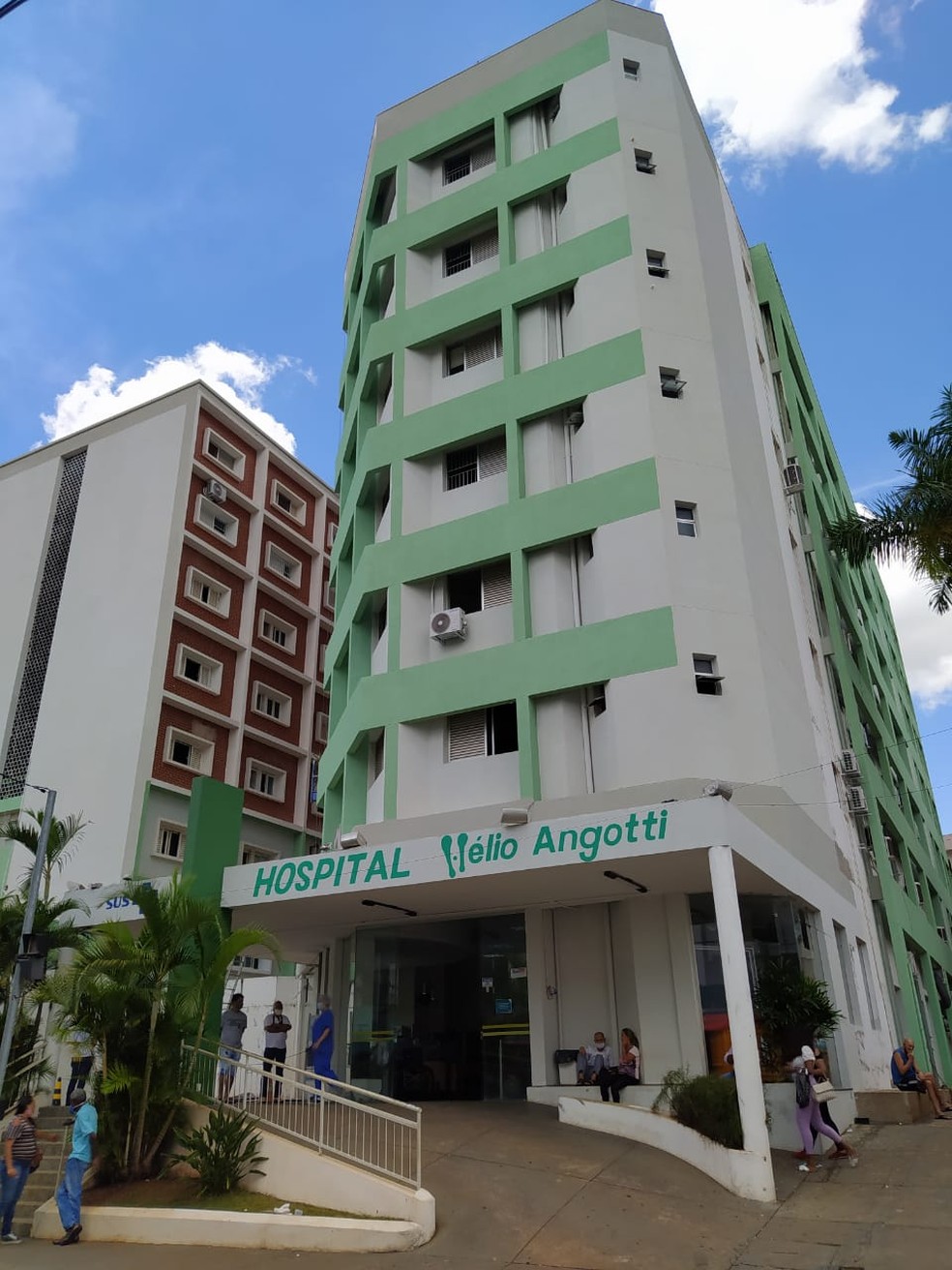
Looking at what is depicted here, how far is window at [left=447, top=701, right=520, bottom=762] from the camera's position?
19562mm

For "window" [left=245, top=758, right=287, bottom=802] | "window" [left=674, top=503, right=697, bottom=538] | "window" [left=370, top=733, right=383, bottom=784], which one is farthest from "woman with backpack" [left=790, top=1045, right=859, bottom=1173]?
"window" [left=245, top=758, right=287, bottom=802]

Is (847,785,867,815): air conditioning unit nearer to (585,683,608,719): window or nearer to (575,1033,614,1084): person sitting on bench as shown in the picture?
(585,683,608,719): window

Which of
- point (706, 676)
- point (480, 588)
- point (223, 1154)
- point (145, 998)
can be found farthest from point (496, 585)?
point (223, 1154)

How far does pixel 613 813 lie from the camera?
1408cm

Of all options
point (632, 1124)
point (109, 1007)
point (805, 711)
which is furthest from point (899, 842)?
point (109, 1007)

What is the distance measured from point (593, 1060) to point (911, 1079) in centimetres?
649

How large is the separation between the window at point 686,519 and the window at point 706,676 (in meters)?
2.57

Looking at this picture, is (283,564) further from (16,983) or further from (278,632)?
(16,983)

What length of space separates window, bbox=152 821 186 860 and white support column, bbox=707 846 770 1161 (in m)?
21.6

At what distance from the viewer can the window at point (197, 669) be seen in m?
33.4

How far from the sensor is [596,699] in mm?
18828

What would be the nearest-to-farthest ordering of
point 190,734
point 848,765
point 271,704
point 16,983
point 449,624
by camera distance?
point 16,983
point 449,624
point 848,765
point 190,734
point 271,704

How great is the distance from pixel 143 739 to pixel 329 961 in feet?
37.4

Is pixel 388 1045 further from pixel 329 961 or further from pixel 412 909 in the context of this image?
pixel 329 961
